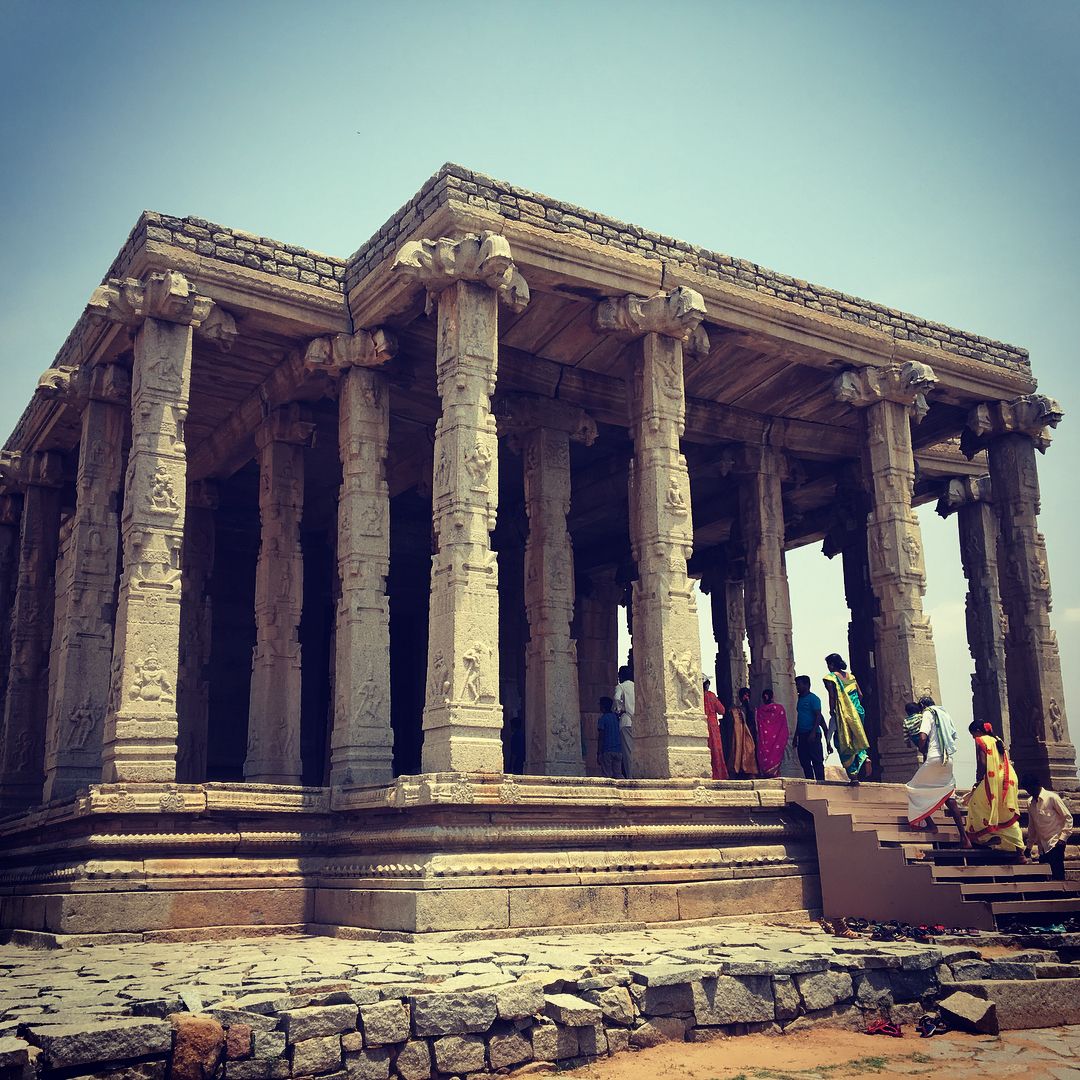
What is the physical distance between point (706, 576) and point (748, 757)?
8.97m

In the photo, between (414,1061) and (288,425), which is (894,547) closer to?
(288,425)

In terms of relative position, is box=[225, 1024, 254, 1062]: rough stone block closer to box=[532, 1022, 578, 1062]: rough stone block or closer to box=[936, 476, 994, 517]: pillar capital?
box=[532, 1022, 578, 1062]: rough stone block

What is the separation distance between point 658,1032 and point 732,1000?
25.0 inches

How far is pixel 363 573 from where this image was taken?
42.1 ft

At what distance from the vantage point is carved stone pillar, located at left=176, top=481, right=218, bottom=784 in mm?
16875

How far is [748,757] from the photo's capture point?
1457cm

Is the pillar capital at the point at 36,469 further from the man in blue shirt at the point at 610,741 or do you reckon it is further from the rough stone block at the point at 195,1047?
the rough stone block at the point at 195,1047

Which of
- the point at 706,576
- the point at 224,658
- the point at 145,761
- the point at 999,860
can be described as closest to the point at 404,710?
the point at 224,658

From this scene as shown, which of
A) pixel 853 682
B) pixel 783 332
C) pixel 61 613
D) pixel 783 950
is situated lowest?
pixel 783 950

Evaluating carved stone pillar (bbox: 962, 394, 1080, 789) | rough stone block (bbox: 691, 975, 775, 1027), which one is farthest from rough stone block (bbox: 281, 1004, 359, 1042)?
carved stone pillar (bbox: 962, 394, 1080, 789)

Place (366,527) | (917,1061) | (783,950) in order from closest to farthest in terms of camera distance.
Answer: (917,1061) → (783,950) → (366,527)

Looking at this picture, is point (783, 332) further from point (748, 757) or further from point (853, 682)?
point (748, 757)

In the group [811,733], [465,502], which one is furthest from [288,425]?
[811,733]

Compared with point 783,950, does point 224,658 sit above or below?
above
